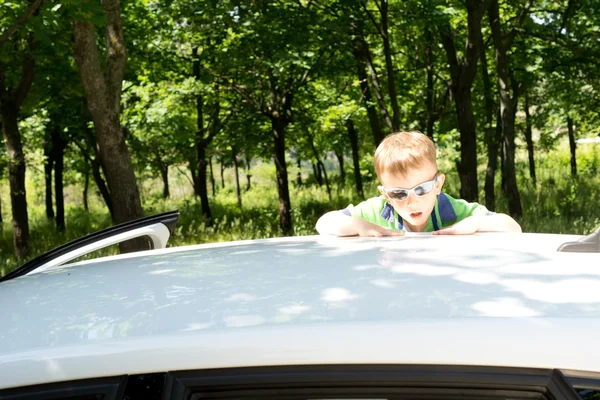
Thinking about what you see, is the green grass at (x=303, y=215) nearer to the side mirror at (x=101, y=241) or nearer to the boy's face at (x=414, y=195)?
the boy's face at (x=414, y=195)

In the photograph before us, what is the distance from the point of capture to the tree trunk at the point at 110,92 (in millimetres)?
7781

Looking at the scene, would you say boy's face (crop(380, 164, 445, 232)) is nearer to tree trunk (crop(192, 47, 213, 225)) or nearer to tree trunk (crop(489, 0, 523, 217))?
tree trunk (crop(489, 0, 523, 217))

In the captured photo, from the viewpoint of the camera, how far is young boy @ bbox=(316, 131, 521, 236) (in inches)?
109

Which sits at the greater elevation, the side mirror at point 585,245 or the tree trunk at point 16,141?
the tree trunk at point 16,141

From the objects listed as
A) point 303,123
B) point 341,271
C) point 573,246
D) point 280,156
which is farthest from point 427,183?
point 303,123

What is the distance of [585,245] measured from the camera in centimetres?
190

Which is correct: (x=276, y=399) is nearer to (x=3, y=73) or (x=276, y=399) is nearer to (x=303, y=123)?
(x=3, y=73)

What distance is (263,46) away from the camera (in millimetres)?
15625

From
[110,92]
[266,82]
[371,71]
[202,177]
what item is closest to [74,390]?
[110,92]

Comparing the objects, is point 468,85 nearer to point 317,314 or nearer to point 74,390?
point 317,314

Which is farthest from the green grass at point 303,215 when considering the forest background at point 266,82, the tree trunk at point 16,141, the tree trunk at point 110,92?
the tree trunk at point 110,92

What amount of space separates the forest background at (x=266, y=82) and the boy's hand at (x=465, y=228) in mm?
5021

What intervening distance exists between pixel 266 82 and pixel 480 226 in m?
17.1

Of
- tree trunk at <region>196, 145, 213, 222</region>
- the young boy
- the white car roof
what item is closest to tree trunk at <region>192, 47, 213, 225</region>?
tree trunk at <region>196, 145, 213, 222</region>
